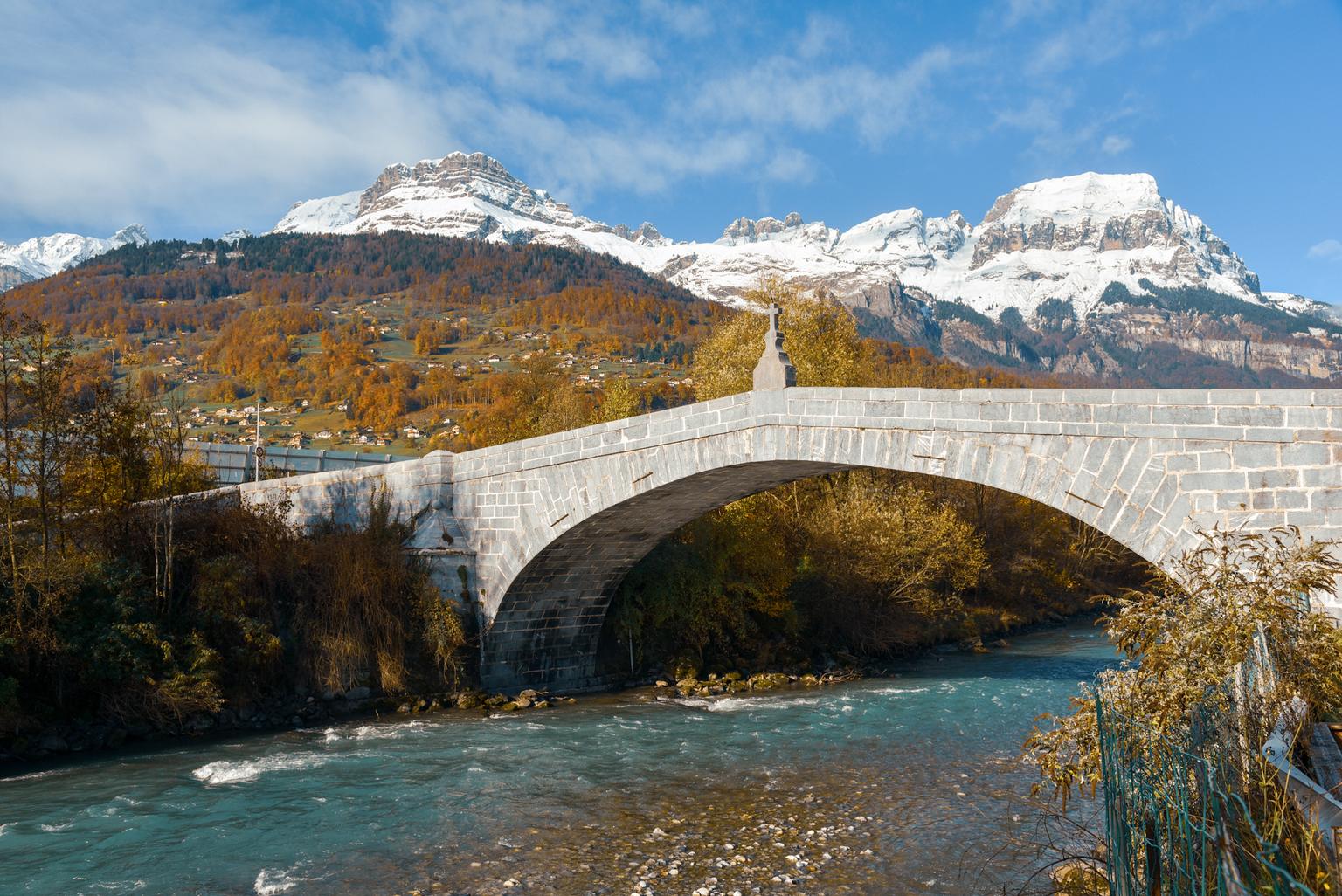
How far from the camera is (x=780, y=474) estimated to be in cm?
1344

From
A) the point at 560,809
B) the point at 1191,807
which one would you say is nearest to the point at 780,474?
the point at 560,809

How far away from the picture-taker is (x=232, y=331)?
82.1 meters

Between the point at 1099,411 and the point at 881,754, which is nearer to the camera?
the point at 1099,411

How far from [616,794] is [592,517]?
463cm

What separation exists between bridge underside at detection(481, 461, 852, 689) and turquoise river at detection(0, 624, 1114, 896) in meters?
2.04

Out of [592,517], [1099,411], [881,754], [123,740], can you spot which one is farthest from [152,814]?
[1099,411]

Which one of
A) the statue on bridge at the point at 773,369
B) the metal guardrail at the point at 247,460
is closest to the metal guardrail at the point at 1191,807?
the statue on bridge at the point at 773,369

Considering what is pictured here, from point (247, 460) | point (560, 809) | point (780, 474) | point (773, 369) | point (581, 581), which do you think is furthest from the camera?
point (247, 460)

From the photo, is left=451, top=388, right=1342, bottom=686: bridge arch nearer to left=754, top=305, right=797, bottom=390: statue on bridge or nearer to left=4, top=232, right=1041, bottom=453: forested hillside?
left=754, top=305, right=797, bottom=390: statue on bridge

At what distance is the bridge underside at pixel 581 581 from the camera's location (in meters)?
14.2

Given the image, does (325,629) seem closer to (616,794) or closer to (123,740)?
(123,740)

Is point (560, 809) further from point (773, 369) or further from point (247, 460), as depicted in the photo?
point (247, 460)

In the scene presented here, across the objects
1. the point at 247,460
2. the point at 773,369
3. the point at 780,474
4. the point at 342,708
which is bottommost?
the point at 342,708

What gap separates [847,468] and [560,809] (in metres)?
5.76
